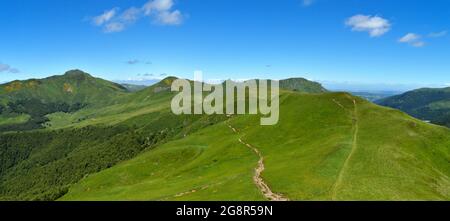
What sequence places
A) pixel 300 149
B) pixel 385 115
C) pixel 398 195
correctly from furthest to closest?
pixel 385 115, pixel 300 149, pixel 398 195

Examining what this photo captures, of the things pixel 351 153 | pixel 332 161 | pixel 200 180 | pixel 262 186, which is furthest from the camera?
pixel 200 180

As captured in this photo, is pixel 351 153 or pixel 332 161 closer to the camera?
pixel 332 161

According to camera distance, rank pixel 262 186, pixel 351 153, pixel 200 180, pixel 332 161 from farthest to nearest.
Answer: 1. pixel 200 180
2. pixel 351 153
3. pixel 332 161
4. pixel 262 186

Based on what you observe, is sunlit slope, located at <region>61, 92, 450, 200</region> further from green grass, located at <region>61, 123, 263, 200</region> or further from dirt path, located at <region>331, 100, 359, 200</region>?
green grass, located at <region>61, 123, 263, 200</region>

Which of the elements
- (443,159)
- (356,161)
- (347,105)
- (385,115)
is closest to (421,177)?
(356,161)

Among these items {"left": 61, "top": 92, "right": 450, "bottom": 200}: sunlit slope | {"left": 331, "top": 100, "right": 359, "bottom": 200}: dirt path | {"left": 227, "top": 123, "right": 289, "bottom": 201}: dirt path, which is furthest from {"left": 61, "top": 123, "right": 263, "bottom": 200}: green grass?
{"left": 331, "top": 100, "right": 359, "bottom": 200}: dirt path

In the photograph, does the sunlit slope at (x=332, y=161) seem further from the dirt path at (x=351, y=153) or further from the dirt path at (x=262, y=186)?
the dirt path at (x=262, y=186)

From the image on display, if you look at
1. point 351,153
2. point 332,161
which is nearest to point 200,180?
point 332,161

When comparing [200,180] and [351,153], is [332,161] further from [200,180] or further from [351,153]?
[200,180]
